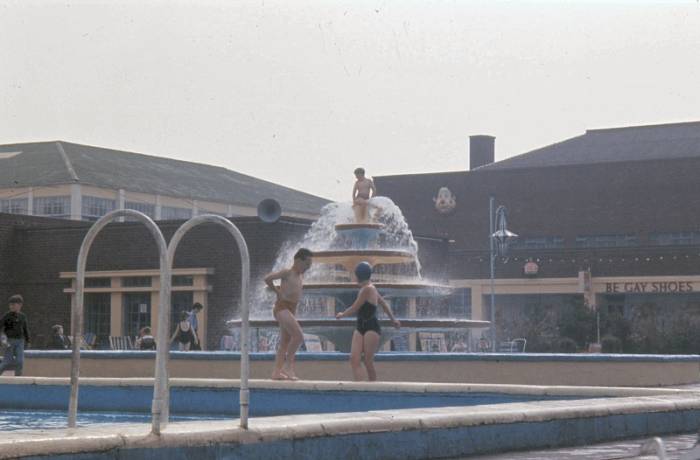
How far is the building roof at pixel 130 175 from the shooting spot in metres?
66.8

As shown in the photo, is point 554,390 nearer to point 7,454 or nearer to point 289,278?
point 289,278

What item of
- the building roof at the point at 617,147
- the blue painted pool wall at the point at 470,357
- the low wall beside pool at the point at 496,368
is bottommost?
the low wall beside pool at the point at 496,368

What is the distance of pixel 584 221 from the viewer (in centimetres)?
6919

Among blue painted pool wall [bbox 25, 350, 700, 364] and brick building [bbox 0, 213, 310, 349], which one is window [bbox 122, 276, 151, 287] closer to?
brick building [bbox 0, 213, 310, 349]

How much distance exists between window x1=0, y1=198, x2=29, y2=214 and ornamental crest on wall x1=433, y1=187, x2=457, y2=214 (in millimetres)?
21699

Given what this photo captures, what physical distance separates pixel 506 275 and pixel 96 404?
169 ft

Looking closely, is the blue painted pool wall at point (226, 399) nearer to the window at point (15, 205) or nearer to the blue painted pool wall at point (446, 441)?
the blue painted pool wall at point (446, 441)

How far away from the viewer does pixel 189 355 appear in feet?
62.1

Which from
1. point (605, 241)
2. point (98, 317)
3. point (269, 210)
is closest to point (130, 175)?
point (605, 241)

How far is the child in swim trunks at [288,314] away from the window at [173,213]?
5486 centimetres

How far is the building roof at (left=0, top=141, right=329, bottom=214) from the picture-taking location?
66.8 m

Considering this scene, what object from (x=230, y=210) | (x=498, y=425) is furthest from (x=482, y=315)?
(x=498, y=425)

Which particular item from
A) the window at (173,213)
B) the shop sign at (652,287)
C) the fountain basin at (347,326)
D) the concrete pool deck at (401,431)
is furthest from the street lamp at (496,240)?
the concrete pool deck at (401,431)

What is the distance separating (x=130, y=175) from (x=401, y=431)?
61.3 metres
